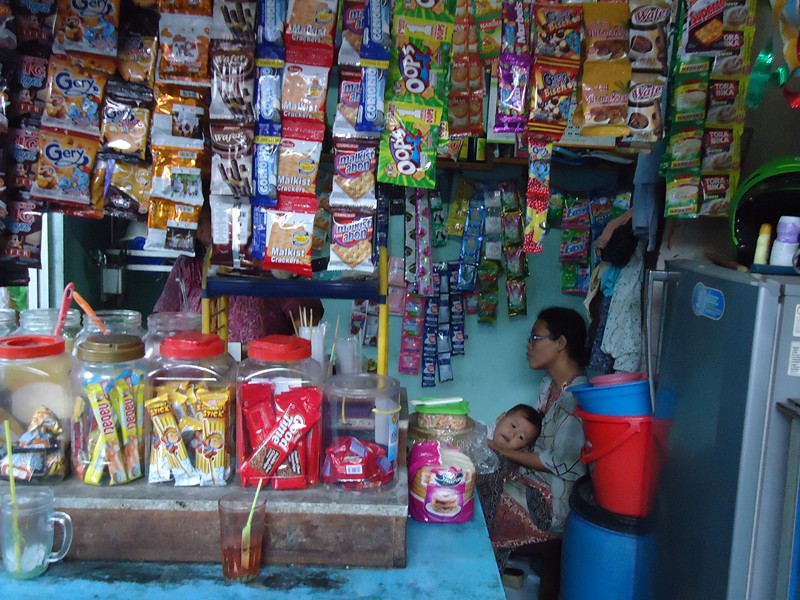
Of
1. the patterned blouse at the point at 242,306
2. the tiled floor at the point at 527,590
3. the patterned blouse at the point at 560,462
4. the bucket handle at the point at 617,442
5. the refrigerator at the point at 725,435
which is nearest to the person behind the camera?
the refrigerator at the point at 725,435

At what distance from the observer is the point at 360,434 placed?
1302 mm

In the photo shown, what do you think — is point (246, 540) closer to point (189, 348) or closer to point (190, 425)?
point (190, 425)

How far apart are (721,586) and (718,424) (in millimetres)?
371

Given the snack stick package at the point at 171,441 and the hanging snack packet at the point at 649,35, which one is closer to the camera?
the snack stick package at the point at 171,441

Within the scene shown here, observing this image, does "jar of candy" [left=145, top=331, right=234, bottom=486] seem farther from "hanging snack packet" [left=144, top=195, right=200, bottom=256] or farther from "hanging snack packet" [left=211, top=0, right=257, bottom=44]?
"hanging snack packet" [left=211, top=0, right=257, bottom=44]

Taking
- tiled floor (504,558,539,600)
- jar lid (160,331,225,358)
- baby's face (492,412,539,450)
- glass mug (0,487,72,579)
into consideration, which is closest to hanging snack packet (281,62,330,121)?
jar lid (160,331,225,358)

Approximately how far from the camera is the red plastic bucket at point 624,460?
1970 millimetres

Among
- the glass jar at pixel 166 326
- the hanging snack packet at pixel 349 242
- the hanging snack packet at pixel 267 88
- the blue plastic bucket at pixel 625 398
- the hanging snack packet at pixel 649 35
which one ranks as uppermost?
the hanging snack packet at pixel 649 35

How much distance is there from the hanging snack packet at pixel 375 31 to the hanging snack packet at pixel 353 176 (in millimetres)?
207

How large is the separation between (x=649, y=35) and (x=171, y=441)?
1506 millimetres

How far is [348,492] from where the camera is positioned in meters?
1.23

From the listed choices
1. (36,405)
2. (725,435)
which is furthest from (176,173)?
(725,435)

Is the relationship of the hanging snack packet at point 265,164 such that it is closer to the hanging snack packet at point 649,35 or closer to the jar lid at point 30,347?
the jar lid at point 30,347

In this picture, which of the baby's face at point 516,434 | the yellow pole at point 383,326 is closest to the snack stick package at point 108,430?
the yellow pole at point 383,326
